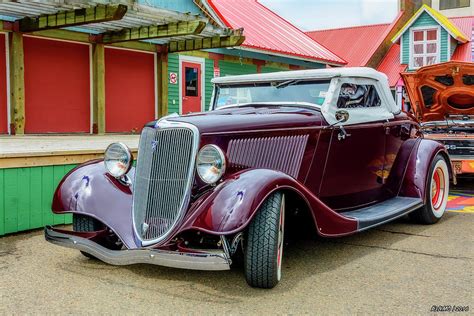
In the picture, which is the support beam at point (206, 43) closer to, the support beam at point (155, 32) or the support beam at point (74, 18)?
the support beam at point (155, 32)

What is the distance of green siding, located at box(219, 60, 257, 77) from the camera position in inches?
578

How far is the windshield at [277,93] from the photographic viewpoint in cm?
496

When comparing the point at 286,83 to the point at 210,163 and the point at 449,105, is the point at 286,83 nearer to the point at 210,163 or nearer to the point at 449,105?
the point at 210,163

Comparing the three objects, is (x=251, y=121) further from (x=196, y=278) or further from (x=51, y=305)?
(x=51, y=305)

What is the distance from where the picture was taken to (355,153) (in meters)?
5.00

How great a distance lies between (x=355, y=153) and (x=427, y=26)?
20486 mm

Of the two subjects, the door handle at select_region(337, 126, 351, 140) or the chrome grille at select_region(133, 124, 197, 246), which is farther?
the door handle at select_region(337, 126, 351, 140)

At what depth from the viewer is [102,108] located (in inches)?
451

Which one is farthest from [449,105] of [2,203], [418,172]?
[2,203]

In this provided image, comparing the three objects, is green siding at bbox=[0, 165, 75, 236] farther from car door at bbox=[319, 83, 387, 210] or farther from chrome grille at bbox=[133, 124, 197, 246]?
car door at bbox=[319, 83, 387, 210]

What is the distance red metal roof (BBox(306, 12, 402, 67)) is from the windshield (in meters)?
19.6

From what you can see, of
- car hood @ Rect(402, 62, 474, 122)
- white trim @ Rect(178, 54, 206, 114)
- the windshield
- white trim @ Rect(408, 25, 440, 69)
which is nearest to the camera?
the windshield

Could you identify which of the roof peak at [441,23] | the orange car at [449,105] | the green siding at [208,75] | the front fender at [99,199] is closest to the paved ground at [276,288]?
the front fender at [99,199]

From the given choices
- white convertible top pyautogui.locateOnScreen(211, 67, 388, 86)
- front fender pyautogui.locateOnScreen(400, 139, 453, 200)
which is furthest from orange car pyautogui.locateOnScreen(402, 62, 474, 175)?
white convertible top pyautogui.locateOnScreen(211, 67, 388, 86)
